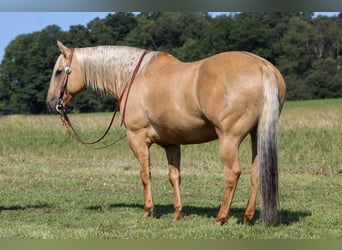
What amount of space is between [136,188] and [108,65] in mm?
3331

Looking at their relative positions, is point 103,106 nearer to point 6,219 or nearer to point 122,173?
point 122,173

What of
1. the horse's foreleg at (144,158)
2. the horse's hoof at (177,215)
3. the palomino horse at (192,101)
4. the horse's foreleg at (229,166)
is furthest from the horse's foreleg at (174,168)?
the horse's foreleg at (229,166)

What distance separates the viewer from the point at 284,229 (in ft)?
17.6

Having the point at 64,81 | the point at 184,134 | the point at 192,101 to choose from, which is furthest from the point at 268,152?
the point at 64,81

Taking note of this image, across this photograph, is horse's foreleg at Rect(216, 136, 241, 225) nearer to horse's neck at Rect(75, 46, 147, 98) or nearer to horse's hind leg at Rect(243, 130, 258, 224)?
horse's hind leg at Rect(243, 130, 258, 224)

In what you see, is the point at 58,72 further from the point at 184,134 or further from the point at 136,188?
the point at 136,188

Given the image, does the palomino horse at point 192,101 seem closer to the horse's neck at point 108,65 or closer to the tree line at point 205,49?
the horse's neck at point 108,65

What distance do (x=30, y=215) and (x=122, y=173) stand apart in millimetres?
4815

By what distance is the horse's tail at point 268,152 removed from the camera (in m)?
5.22

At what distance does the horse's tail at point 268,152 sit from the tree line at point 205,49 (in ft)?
66.4

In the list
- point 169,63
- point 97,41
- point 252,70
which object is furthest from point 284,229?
point 97,41

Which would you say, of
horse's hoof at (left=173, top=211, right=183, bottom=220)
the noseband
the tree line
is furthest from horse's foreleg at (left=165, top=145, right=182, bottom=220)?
the tree line

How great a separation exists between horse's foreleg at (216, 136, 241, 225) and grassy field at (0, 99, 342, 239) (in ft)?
0.80

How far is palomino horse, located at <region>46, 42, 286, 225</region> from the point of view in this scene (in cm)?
528
